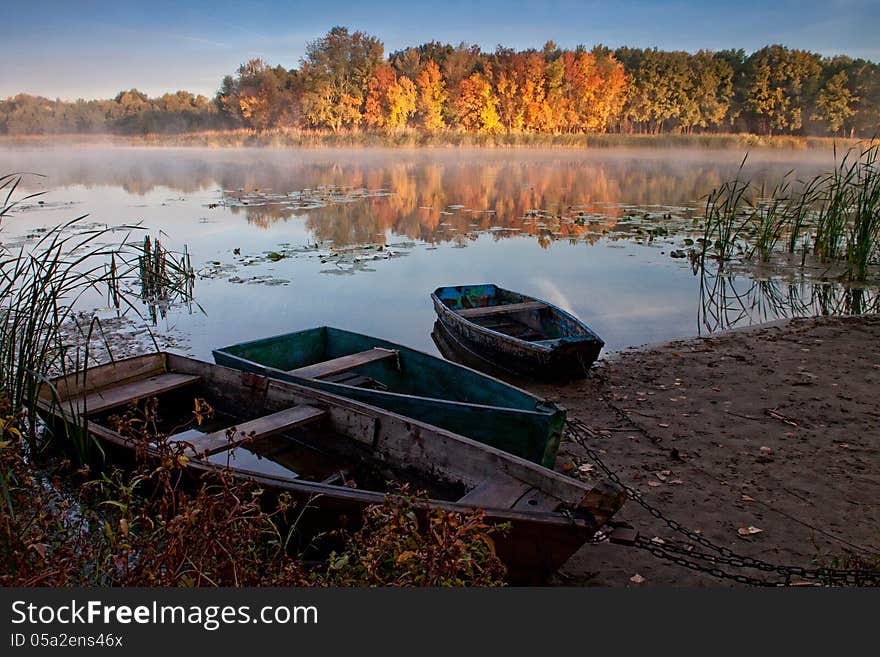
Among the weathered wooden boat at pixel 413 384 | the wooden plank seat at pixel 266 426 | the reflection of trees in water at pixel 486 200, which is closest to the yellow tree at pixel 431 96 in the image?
the reflection of trees in water at pixel 486 200

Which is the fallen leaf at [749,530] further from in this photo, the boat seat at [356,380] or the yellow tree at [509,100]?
the yellow tree at [509,100]

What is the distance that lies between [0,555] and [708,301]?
833 cm

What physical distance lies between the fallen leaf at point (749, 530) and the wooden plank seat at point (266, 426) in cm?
240

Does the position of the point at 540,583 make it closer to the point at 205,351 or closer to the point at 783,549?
the point at 783,549

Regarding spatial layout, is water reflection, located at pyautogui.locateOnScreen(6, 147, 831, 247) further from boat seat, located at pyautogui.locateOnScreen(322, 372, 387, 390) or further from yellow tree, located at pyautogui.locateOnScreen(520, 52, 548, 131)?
yellow tree, located at pyautogui.locateOnScreen(520, 52, 548, 131)

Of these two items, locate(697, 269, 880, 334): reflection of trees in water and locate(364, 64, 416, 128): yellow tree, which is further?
locate(364, 64, 416, 128): yellow tree

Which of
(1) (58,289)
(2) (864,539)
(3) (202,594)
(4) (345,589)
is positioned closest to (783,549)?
(2) (864,539)

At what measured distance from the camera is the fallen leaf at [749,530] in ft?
10.8

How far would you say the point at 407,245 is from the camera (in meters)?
12.3

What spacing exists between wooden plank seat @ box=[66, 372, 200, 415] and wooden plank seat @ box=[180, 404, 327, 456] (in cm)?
90

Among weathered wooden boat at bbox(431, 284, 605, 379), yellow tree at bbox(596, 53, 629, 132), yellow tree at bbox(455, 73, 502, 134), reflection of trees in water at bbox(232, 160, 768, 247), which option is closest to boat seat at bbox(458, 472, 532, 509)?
weathered wooden boat at bbox(431, 284, 605, 379)

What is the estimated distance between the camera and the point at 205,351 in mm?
6680

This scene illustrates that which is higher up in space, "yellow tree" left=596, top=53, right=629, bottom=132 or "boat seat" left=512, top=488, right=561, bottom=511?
"yellow tree" left=596, top=53, right=629, bottom=132

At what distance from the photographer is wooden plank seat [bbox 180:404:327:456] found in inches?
138
